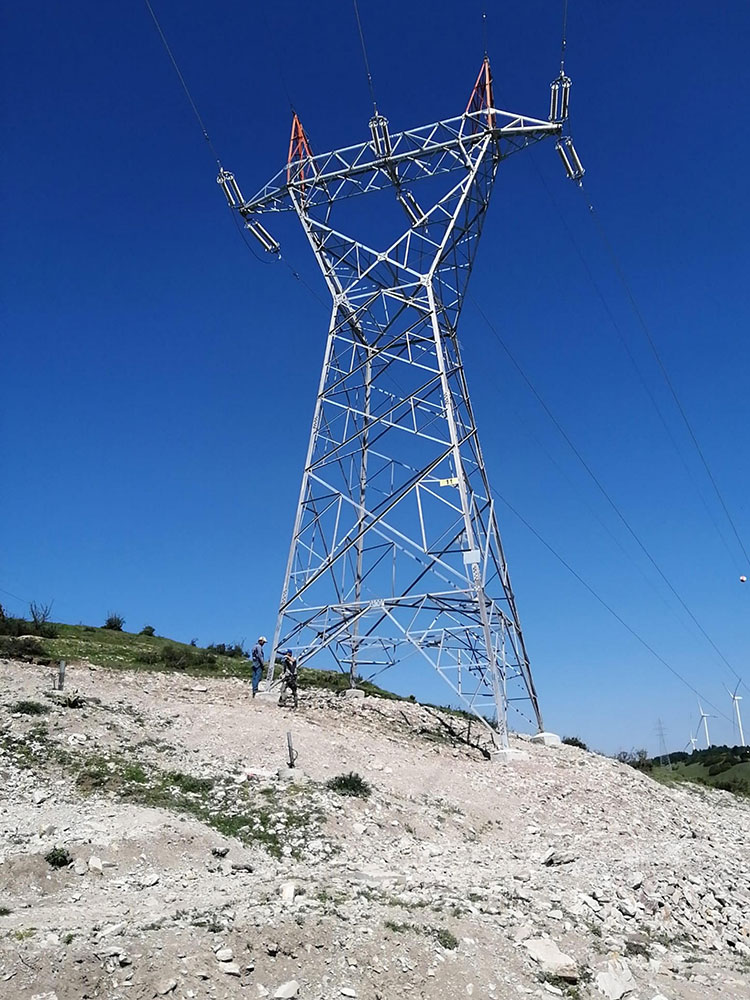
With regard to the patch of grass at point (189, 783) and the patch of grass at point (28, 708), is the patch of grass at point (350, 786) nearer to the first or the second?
the patch of grass at point (189, 783)

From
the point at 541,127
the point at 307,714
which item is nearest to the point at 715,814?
the point at 307,714

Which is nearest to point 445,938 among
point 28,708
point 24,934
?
point 24,934

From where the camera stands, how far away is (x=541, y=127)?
2391 cm

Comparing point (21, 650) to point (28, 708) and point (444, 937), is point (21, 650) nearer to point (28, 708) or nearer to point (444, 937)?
point (28, 708)

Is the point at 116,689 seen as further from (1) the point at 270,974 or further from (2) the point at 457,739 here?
(1) the point at 270,974

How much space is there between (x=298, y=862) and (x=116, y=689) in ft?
36.3

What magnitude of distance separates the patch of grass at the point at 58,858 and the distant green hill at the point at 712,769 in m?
22.0

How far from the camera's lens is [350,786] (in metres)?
16.1

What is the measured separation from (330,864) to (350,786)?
3.31 meters

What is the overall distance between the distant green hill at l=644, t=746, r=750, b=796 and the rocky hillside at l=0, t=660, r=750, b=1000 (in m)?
8.96

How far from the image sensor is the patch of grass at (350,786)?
1588 cm

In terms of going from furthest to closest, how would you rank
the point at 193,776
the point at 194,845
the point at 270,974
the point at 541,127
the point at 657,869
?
the point at 541,127, the point at 193,776, the point at 657,869, the point at 194,845, the point at 270,974

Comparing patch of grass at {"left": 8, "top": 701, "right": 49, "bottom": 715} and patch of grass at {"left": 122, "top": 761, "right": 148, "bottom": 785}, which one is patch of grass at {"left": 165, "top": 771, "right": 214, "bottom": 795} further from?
patch of grass at {"left": 8, "top": 701, "right": 49, "bottom": 715}

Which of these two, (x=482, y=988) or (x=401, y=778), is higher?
(x=401, y=778)
